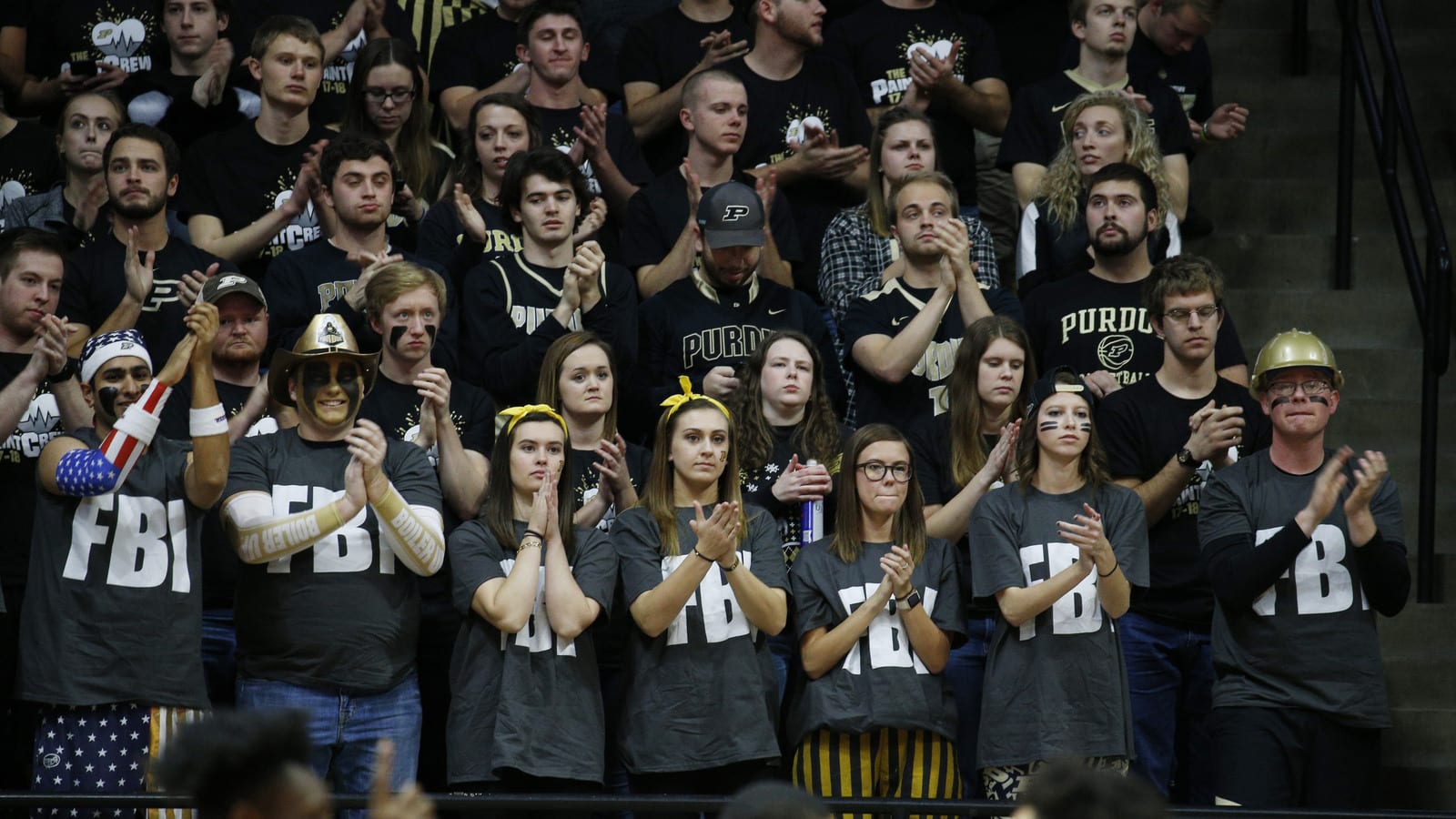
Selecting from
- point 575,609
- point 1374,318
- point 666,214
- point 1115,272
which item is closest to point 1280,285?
point 1374,318

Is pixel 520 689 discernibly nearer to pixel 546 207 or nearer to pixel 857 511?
pixel 857 511

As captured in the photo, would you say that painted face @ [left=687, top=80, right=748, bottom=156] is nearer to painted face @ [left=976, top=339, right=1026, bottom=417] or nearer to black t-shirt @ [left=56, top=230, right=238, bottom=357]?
painted face @ [left=976, top=339, right=1026, bottom=417]

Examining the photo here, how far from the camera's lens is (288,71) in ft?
27.1

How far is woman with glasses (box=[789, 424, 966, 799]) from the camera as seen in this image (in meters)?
6.31

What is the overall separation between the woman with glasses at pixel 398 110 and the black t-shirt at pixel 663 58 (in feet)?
3.81

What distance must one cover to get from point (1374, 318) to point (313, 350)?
490 cm

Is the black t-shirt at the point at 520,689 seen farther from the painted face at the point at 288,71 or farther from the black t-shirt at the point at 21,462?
the painted face at the point at 288,71

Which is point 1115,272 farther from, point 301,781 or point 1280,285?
point 301,781

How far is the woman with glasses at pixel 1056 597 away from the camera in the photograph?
20.5 ft

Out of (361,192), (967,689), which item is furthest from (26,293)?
(967,689)

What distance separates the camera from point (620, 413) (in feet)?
25.1

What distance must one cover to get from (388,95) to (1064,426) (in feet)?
11.6

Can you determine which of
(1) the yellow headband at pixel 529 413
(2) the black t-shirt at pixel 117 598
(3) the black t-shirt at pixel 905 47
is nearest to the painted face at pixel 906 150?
(3) the black t-shirt at pixel 905 47

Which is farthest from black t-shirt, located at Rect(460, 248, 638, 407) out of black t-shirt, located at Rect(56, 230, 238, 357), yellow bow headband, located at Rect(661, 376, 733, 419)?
Answer: black t-shirt, located at Rect(56, 230, 238, 357)
